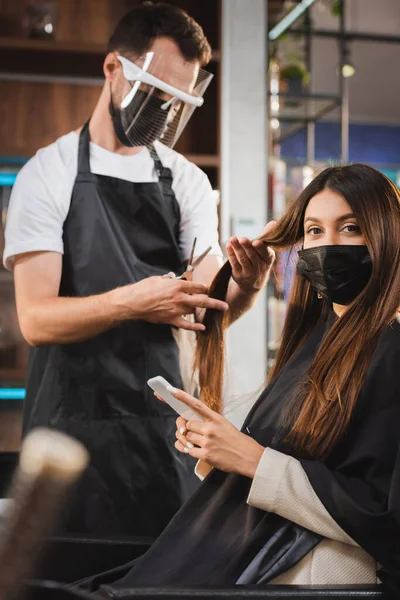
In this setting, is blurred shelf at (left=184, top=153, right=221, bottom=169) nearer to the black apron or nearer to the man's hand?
the black apron

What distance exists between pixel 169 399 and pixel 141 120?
3.63 feet

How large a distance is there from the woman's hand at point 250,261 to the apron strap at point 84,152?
1.91ft

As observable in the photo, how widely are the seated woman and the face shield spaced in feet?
2.37

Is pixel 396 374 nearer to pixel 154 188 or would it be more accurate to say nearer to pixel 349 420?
pixel 349 420

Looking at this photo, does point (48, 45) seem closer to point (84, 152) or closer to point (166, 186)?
point (84, 152)

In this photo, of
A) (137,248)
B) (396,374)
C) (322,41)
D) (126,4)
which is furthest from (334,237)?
(322,41)

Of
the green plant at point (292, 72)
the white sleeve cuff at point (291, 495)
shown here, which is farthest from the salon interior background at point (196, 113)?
the green plant at point (292, 72)

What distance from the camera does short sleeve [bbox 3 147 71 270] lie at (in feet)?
7.34

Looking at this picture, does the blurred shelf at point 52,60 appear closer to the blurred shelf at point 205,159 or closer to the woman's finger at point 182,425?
the blurred shelf at point 205,159

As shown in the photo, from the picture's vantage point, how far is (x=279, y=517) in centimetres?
153

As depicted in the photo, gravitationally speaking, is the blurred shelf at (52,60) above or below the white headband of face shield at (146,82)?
above

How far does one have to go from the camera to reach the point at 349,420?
1.45 meters

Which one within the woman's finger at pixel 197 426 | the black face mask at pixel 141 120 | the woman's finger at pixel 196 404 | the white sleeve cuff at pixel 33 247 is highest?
the black face mask at pixel 141 120

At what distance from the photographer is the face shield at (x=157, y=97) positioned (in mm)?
2285
